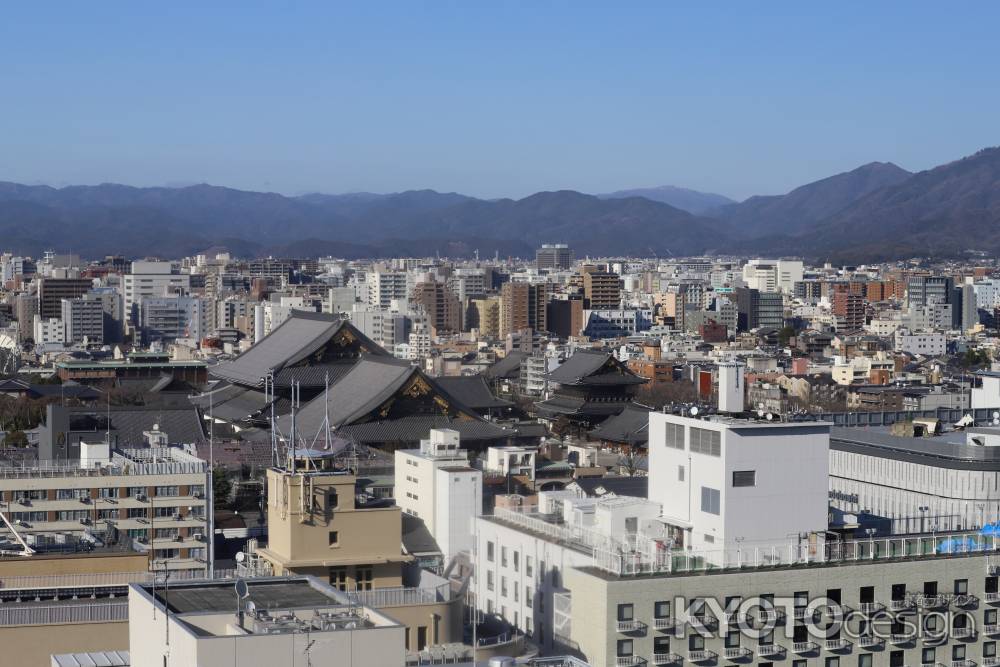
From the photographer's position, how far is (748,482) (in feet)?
63.1

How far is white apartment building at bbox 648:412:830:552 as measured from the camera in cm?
1909

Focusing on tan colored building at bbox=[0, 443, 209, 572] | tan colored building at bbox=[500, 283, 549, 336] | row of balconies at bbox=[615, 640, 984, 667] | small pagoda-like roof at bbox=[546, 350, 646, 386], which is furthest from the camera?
tan colored building at bbox=[500, 283, 549, 336]

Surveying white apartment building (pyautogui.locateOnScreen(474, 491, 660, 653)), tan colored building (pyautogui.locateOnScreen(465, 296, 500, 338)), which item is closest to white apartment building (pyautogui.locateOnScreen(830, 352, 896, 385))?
tan colored building (pyautogui.locateOnScreen(465, 296, 500, 338))

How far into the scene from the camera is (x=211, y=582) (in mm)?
16406

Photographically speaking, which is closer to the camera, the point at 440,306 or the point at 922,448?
the point at 922,448

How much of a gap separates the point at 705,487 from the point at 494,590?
11.2 ft

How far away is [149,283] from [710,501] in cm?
12048

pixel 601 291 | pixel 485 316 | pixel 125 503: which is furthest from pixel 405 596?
pixel 601 291

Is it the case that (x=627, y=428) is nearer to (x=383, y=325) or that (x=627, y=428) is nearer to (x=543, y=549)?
(x=543, y=549)

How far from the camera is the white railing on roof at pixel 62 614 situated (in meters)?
17.9

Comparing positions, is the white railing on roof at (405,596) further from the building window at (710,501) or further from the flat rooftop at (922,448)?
the flat rooftop at (922,448)

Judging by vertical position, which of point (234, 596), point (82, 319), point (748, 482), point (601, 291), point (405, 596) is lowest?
point (82, 319)

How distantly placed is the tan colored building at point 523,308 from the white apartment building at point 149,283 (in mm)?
27445

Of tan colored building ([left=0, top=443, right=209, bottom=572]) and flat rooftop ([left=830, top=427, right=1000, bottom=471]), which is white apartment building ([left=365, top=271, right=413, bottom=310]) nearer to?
flat rooftop ([left=830, top=427, right=1000, bottom=471])
